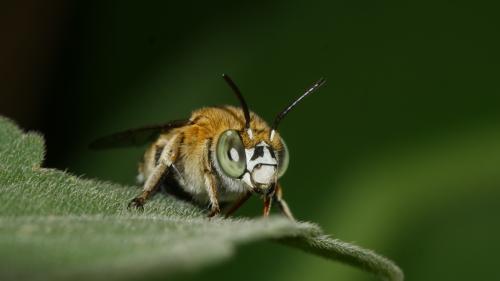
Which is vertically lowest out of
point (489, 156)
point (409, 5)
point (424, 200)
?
point (424, 200)

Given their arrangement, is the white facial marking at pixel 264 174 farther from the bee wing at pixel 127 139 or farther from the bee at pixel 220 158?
the bee wing at pixel 127 139

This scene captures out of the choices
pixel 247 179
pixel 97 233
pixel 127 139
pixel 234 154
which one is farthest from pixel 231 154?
pixel 97 233

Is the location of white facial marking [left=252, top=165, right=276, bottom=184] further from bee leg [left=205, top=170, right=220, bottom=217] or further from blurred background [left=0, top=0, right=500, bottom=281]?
blurred background [left=0, top=0, right=500, bottom=281]

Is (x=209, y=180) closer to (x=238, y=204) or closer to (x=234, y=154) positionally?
(x=234, y=154)

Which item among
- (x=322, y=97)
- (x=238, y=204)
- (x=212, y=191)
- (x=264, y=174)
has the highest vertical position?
(x=322, y=97)

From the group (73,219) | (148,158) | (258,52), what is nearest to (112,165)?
(258,52)

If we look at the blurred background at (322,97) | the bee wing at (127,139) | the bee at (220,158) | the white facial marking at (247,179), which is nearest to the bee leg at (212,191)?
the bee at (220,158)

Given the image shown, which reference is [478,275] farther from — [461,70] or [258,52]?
[258,52]
